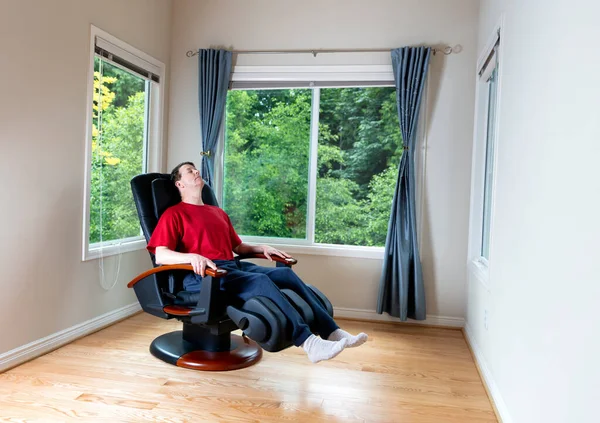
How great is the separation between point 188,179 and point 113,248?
0.95 meters

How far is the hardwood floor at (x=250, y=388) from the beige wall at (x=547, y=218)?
329 millimetres

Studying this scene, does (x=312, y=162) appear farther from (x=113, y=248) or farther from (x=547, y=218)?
(x=547, y=218)

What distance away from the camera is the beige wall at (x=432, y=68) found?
12.0 feet

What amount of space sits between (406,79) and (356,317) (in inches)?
72.2

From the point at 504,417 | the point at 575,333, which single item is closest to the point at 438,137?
the point at 504,417

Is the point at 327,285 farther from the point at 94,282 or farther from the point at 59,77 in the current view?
the point at 59,77

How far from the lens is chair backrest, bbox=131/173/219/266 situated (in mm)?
2764

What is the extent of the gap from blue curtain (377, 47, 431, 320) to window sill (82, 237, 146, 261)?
1854 mm

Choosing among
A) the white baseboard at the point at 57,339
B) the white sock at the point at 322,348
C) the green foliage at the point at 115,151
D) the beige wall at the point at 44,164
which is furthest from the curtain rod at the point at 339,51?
the white sock at the point at 322,348

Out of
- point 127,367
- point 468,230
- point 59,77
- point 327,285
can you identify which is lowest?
point 127,367

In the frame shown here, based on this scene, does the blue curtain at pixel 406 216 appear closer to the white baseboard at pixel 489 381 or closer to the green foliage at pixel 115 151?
the white baseboard at pixel 489 381

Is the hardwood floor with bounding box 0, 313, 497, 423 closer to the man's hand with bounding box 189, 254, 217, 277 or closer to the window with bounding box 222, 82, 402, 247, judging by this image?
the man's hand with bounding box 189, 254, 217, 277

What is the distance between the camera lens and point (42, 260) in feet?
9.14

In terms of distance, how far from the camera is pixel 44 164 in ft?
9.04
